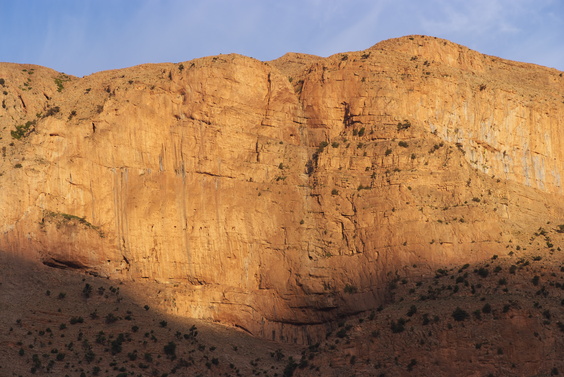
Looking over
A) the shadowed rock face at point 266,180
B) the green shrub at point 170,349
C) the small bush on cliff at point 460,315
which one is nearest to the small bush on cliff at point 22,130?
the shadowed rock face at point 266,180

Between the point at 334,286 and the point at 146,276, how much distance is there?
35.7ft

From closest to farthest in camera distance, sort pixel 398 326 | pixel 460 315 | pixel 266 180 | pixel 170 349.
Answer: pixel 460 315 < pixel 398 326 < pixel 170 349 < pixel 266 180

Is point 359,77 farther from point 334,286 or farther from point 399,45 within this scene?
point 334,286

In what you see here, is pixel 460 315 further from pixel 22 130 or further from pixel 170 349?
pixel 22 130

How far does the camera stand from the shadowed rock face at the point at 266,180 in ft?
231

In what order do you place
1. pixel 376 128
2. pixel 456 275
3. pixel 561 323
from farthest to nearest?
pixel 376 128, pixel 456 275, pixel 561 323

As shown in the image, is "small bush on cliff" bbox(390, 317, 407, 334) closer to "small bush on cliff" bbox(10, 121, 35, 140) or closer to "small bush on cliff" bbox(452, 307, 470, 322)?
"small bush on cliff" bbox(452, 307, 470, 322)

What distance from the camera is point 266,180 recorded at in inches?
2977

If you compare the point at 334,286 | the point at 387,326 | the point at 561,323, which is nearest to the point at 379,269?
the point at 334,286

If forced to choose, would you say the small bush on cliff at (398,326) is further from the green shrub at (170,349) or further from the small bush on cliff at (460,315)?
the green shrub at (170,349)

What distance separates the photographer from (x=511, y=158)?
80.7 meters

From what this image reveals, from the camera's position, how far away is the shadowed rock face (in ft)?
231

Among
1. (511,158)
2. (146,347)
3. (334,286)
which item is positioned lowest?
(146,347)

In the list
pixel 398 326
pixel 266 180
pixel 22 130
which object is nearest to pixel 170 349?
pixel 398 326
